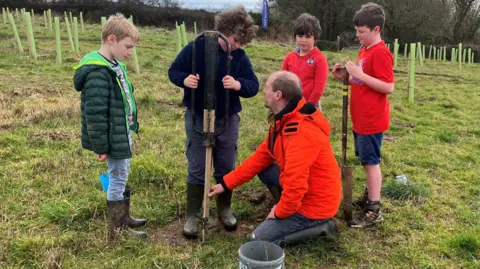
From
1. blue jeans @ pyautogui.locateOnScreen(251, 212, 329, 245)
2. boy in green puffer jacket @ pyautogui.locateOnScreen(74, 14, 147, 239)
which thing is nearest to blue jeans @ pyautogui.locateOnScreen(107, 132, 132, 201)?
boy in green puffer jacket @ pyautogui.locateOnScreen(74, 14, 147, 239)

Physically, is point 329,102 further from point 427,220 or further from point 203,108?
→ point 203,108

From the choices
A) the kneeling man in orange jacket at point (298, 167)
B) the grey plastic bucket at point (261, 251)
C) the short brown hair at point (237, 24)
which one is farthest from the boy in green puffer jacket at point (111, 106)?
the grey plastic bucket at point (261, 251)

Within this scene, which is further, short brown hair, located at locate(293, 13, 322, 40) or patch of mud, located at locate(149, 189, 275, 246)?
short brown hair, located at locate(293, 13, 322, 40)

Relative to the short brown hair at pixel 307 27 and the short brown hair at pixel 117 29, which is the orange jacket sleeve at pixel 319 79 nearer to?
the short brown hair at pixel 307 27

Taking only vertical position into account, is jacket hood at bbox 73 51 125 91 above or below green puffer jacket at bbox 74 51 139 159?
above

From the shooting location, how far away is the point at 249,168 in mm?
3559

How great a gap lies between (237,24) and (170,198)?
6.47ft

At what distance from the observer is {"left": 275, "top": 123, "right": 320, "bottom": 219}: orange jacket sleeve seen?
3.11 meters

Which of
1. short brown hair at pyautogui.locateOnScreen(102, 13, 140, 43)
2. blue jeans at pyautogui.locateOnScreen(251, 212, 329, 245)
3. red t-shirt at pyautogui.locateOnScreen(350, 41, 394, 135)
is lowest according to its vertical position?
blue jeans at pyautogui.locateOnScreen(251, 212, 329, 245)

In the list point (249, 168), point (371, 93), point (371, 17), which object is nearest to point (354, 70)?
point (371, 93)

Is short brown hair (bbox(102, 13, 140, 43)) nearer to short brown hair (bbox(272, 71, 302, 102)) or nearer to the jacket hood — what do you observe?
the jacket hood

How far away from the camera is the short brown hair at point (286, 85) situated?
3.19 metres

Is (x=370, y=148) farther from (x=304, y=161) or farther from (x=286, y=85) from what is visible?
(x=286, y=85)

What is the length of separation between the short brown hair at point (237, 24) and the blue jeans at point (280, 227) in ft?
4.87
